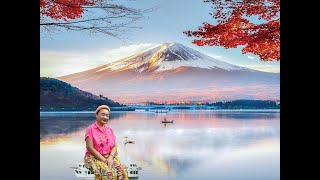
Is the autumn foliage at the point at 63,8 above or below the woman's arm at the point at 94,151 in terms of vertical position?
above

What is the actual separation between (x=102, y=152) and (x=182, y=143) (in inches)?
90.0

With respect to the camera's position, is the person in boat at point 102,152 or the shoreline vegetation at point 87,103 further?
the shoreline vegetation at point 87,103

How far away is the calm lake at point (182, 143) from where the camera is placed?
6.11 m

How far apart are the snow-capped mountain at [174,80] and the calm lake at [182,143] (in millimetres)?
273

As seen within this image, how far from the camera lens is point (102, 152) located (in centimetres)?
472

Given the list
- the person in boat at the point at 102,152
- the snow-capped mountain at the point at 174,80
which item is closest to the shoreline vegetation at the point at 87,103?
the snow-capped mountain at the point at 174,80

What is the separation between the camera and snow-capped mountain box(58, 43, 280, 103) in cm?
693

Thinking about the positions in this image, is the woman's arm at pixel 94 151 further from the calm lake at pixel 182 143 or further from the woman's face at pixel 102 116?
the calm lake at pixel 182 143

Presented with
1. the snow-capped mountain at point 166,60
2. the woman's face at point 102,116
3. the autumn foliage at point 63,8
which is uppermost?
the autumn foliage at point 63,8

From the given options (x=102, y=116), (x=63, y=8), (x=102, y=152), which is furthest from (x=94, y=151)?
(x=63, y=8)
